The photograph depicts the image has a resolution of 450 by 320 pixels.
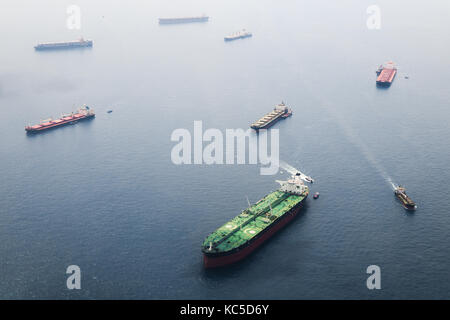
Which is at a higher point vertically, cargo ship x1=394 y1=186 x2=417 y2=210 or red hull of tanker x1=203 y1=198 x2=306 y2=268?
cargo ship x1=394 y1=186 x2=417 y2=210

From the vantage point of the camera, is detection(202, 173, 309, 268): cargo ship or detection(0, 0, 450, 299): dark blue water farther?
detection(202, 173, 309, 268): cargo ship

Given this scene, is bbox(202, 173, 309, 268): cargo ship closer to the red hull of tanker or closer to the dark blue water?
the red hull of tanker

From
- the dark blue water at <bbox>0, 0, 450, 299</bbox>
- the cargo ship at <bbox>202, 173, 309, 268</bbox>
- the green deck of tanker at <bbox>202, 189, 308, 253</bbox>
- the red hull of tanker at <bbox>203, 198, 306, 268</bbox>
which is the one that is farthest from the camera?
the green deck of tanker at <bbox>202, 189, 308, 253</bbox>

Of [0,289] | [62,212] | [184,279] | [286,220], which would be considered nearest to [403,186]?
[286,220]

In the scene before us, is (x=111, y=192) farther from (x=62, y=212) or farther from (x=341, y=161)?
(x=341, y=161)

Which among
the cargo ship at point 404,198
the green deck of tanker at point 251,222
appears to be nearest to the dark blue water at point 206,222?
the cargo ship at point 404,198

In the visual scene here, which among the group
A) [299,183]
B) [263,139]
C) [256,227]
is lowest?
[256,227]

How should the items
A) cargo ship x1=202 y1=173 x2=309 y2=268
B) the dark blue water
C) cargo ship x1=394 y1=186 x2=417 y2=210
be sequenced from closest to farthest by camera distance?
the dark blue water
cargo ship x1=202 y1=173 x2=309 y2=268
cargo ship x1=394 y1=186 x2=417 y2=210

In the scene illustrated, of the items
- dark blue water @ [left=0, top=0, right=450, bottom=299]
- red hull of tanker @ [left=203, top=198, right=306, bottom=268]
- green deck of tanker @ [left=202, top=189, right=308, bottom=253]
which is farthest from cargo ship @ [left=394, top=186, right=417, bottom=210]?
red hull of tanker @ [left=203, top=198, right=306, bottom=268]
